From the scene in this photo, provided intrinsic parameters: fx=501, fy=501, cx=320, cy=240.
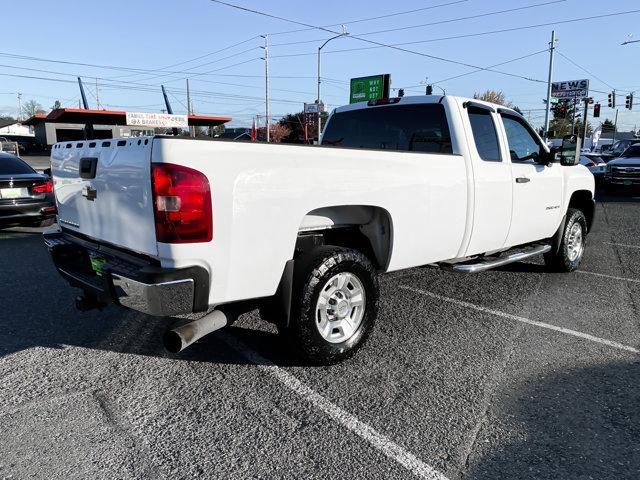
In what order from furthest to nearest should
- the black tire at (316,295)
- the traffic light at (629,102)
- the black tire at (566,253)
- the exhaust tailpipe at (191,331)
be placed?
the traffic light at (629,102) → the black tire at (566,253) → the black tire at (316,295) → the exhaust tailpipe at (191,331)

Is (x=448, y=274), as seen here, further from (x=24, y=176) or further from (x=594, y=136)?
(x=594, y=136)

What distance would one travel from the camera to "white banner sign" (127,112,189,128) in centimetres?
548

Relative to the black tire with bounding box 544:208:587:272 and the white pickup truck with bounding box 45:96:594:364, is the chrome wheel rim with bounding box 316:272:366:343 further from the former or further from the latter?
the black tire with bounding box 544:208:587:272

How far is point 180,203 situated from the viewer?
106 inches

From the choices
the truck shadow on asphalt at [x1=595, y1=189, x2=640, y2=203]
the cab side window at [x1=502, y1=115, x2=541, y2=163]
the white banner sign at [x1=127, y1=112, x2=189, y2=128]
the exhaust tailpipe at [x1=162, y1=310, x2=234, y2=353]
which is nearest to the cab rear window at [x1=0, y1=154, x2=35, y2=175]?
the white banner sign at [x1=127, y1=112, x2=189, y2=128]

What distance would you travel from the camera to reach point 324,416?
2.95 metres

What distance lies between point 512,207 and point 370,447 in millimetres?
3175

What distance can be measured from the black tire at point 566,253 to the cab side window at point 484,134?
1.93m

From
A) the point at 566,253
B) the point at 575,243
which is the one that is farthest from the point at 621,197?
the point at 566,253

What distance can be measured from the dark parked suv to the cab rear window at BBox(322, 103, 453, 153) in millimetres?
5506

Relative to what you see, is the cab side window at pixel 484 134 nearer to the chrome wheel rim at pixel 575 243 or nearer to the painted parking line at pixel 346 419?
the chrome wheel rim at pixel 575 243

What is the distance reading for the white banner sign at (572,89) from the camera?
47.3 metres

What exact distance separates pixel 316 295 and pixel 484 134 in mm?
2603

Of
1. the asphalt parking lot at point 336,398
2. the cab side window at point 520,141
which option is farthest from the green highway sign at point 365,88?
the asphalt parking lot at point 336,398
